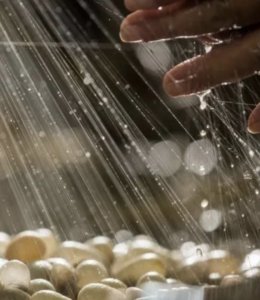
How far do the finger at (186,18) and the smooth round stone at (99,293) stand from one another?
256mm

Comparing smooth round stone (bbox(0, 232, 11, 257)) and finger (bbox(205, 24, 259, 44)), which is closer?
finger (bbox(205, 24, 259, 44))

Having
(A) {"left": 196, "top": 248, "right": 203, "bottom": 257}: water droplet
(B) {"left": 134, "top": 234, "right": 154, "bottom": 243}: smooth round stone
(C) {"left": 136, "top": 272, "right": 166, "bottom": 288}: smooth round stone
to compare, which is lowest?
(B) {"left": 134, "top": 234, "right": 154, "bottom": 243}: smooth round stone

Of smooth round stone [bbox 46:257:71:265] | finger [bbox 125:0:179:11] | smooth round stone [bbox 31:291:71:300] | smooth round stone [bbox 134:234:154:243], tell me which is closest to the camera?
finger [bbox 125:0:179:11]

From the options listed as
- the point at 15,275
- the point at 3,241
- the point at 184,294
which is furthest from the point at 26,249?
the point at 184,294

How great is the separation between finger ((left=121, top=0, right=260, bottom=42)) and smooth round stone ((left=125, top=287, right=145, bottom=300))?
247 millimetres

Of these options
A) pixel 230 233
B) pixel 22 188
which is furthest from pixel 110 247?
pixel 22 188

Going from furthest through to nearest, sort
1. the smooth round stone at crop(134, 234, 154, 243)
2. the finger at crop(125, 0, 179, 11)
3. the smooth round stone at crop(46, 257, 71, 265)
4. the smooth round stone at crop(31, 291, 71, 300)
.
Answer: the smooth round stone at crop(134, 234, 154, 243) → the smooth round stone at crop(46, 257, 71, 265) → the smooth round stone at crop(31, 291, 71, 300) → the finger at crop(125, 0, 179, 11)

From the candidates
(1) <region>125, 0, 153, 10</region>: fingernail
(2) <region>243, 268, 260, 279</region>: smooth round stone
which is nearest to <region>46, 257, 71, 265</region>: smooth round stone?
(2) <region>243, 268, 260, 279</region>: smooth round stone

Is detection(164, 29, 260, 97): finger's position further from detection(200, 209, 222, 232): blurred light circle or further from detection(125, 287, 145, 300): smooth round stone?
detection(200, 209, 222, 232): blurred light circle

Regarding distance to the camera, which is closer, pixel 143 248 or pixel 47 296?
Result: pixel 47 296

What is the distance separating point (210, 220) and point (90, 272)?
1.02ft

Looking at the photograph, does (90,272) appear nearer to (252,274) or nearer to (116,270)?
(116,270)

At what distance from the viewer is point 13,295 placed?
0.55 meters

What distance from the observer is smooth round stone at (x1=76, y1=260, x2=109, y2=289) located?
24.9 inches
